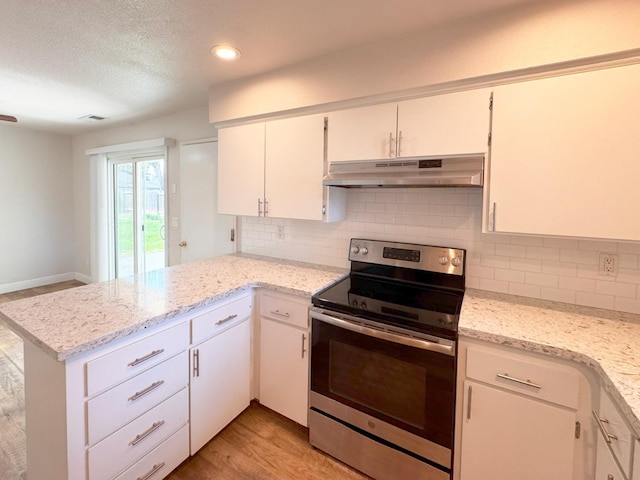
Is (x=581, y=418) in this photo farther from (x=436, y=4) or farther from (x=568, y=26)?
(x=436, y=4)

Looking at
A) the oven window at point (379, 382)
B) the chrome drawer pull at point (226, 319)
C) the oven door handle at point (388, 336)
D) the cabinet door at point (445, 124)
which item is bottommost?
the oven window at point (379, 382)

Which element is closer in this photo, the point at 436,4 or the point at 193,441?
the point at 436,4

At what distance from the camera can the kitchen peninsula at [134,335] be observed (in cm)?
116

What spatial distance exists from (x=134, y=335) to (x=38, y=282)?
5.02 meters

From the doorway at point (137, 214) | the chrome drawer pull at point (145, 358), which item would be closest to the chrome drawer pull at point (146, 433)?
the chrome drawer pull at point (145, 358)

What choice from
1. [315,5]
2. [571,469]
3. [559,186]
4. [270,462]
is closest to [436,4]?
[315,5]

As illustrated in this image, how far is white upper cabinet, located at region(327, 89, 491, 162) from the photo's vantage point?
1.59 metres

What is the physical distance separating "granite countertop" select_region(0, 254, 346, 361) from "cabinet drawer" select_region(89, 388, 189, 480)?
45cm

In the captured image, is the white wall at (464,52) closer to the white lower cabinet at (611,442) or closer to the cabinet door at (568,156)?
the cabinet door at (568,156)

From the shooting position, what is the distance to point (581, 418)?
1.20 metres

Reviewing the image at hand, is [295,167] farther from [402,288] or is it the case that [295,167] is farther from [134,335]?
[134,335]

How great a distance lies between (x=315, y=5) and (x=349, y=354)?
5.69 feet

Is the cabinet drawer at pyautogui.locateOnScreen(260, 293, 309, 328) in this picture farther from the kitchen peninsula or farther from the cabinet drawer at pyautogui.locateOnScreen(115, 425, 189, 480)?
the cabinet drawer at pyautogui.locateOnScreen(115, 425, 189, 480)

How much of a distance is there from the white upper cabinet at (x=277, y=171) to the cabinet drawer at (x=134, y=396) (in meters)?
1.15
